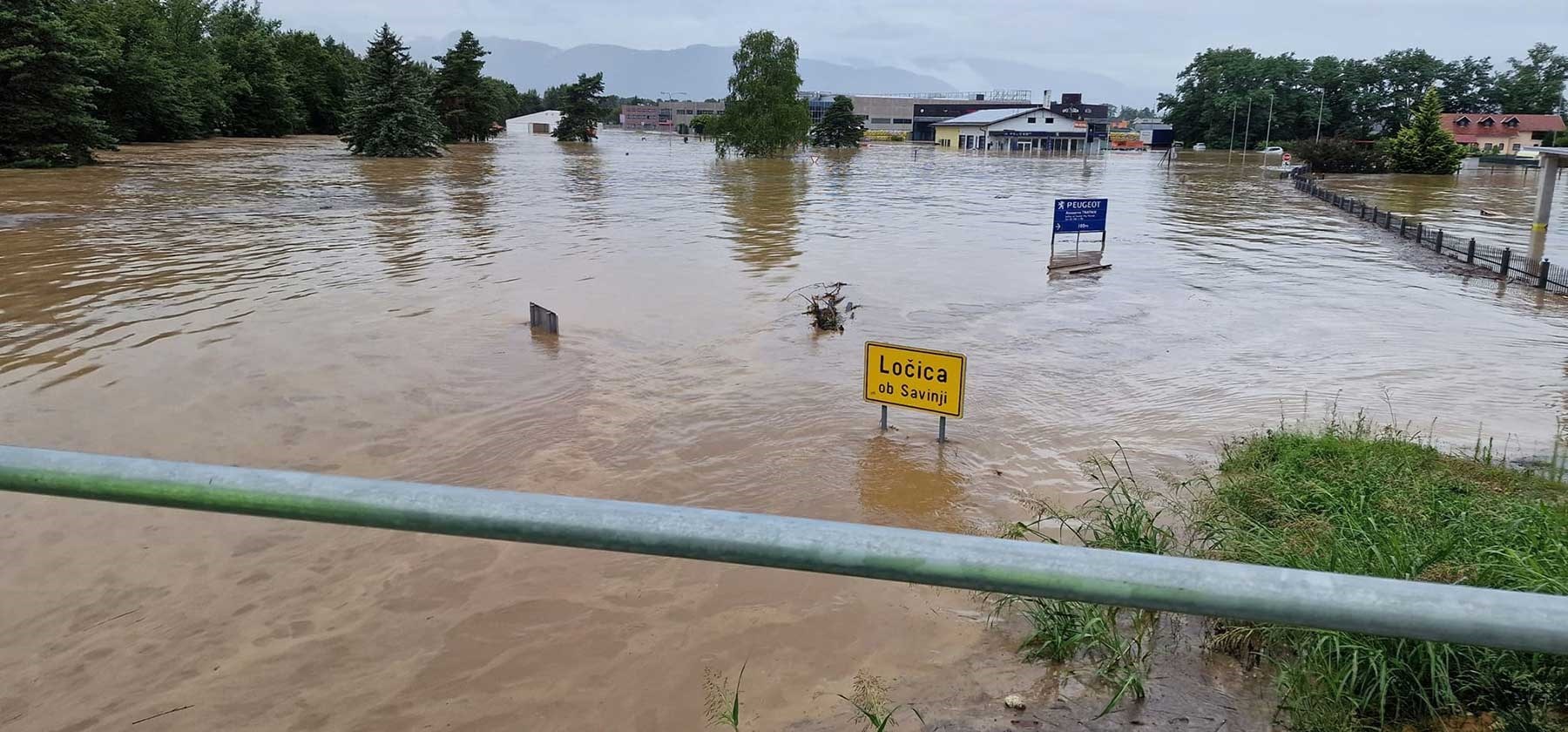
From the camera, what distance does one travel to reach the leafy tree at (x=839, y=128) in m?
105

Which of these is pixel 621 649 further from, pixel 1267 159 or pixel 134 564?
pixel 1267 159

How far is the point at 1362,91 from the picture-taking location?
112 metres

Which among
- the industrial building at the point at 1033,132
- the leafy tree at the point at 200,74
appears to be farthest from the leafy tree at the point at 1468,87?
the leafy tree at the point at 200,74

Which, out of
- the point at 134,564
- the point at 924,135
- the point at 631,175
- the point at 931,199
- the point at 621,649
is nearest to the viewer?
the point at 621,649

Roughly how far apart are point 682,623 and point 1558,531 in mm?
5190

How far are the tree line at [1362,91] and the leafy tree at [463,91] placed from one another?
82.5 meters

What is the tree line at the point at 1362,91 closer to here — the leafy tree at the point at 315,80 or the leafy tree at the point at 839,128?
the leafy tree at the point at 839,128

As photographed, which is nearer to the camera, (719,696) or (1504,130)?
(719,696)

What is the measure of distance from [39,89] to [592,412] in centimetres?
4294

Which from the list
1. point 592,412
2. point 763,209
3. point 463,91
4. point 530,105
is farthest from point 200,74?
point 530,105

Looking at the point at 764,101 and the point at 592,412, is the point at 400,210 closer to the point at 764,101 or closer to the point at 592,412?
the point at 592,412

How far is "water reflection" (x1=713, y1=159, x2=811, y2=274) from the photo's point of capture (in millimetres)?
23875

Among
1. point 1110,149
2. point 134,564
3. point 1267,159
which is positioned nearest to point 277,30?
point 1110,149

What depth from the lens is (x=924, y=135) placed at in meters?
153
